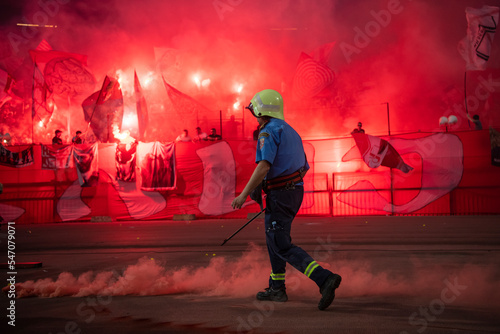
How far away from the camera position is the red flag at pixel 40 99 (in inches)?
872

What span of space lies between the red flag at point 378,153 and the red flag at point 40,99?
13505 mm

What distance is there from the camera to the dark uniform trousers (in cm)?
423

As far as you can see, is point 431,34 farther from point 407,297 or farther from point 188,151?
point 407,297

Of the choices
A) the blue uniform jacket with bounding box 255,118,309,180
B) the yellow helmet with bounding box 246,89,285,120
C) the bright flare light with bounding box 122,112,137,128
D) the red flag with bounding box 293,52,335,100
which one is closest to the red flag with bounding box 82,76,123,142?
the bright flare light with bounding box 122,112,137,128

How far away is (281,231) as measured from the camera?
428 cm

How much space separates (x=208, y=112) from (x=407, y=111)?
10.3 meters

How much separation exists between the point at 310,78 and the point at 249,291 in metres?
22.8

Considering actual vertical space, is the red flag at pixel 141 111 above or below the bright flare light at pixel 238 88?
below

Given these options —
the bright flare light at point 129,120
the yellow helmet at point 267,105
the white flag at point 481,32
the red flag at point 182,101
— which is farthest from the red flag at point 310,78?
the yellow helmet at point 267,105

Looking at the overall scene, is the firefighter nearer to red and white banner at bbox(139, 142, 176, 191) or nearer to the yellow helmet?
the yellow helmet

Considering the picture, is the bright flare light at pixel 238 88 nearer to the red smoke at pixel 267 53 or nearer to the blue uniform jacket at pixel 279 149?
the red smoke at pixel 267 53

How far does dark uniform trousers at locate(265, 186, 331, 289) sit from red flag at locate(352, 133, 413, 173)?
483 inches

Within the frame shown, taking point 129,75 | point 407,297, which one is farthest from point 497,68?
point 407,297

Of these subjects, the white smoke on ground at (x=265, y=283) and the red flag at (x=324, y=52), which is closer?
the white smoke on ground at (x=265, y=283)
